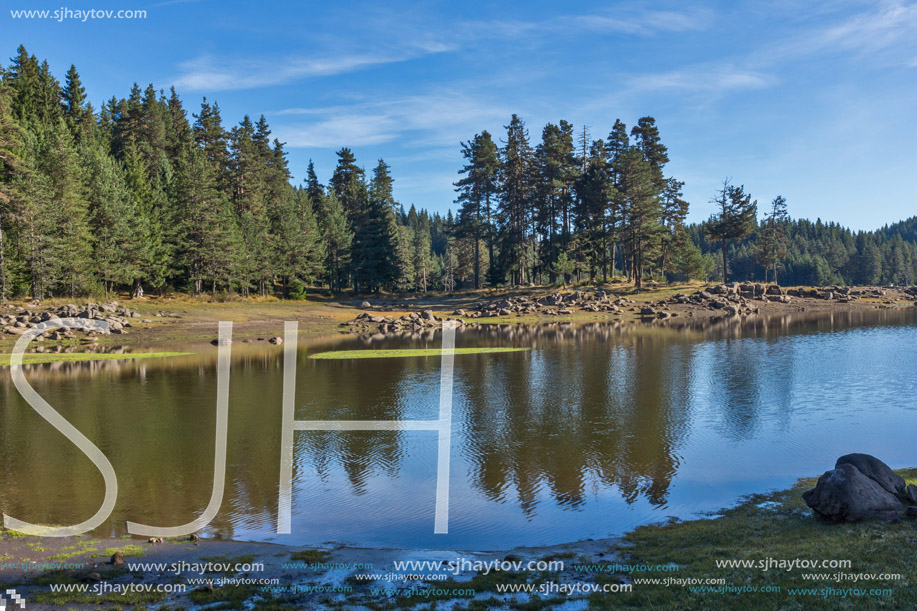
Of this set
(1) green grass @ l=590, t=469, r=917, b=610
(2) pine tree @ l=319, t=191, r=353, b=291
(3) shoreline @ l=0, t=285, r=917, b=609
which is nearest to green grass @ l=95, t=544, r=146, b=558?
(3) shoreline @ l=0, t=285, r=917, b=609

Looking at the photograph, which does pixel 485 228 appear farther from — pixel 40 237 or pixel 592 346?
pixel 40 237

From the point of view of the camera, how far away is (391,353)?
1893 inches

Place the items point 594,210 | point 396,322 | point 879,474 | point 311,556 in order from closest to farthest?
point 311,556 < point 879,474 < point 396,322 < point 594,210

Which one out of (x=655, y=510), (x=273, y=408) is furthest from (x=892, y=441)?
(x=273, y=408)

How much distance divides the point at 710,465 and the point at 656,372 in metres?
17.9

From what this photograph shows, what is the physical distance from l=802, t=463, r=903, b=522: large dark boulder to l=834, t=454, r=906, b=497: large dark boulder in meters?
0.32

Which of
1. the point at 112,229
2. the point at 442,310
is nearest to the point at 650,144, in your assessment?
the point at 442,310

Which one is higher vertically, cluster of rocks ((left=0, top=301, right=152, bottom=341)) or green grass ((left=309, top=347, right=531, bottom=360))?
cluster of rocks ((left=0, top=301, right=152, bottom=341))

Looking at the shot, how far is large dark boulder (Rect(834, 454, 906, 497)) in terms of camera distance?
11.8 meters

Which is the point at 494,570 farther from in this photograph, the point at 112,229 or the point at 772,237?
the point at 772,237

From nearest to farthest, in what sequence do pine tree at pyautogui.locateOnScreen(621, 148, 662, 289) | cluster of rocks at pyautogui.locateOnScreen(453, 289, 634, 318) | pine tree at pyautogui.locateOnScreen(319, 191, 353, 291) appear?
cluster of rocks at pyautogui.locateOnScreen(453, 289, 634, 318) < pine tree at pyautogui.locateOnScreen(621, 148, 662, 289) < pine tree at pyautogui.locateOnScreen(319, 191, 353, 291)

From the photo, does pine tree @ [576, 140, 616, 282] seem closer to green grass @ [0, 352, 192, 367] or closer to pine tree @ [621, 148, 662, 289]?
pine tree @ [621, 148, 662, 289]

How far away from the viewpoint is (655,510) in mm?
14148

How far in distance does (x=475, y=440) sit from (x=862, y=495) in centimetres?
1265
